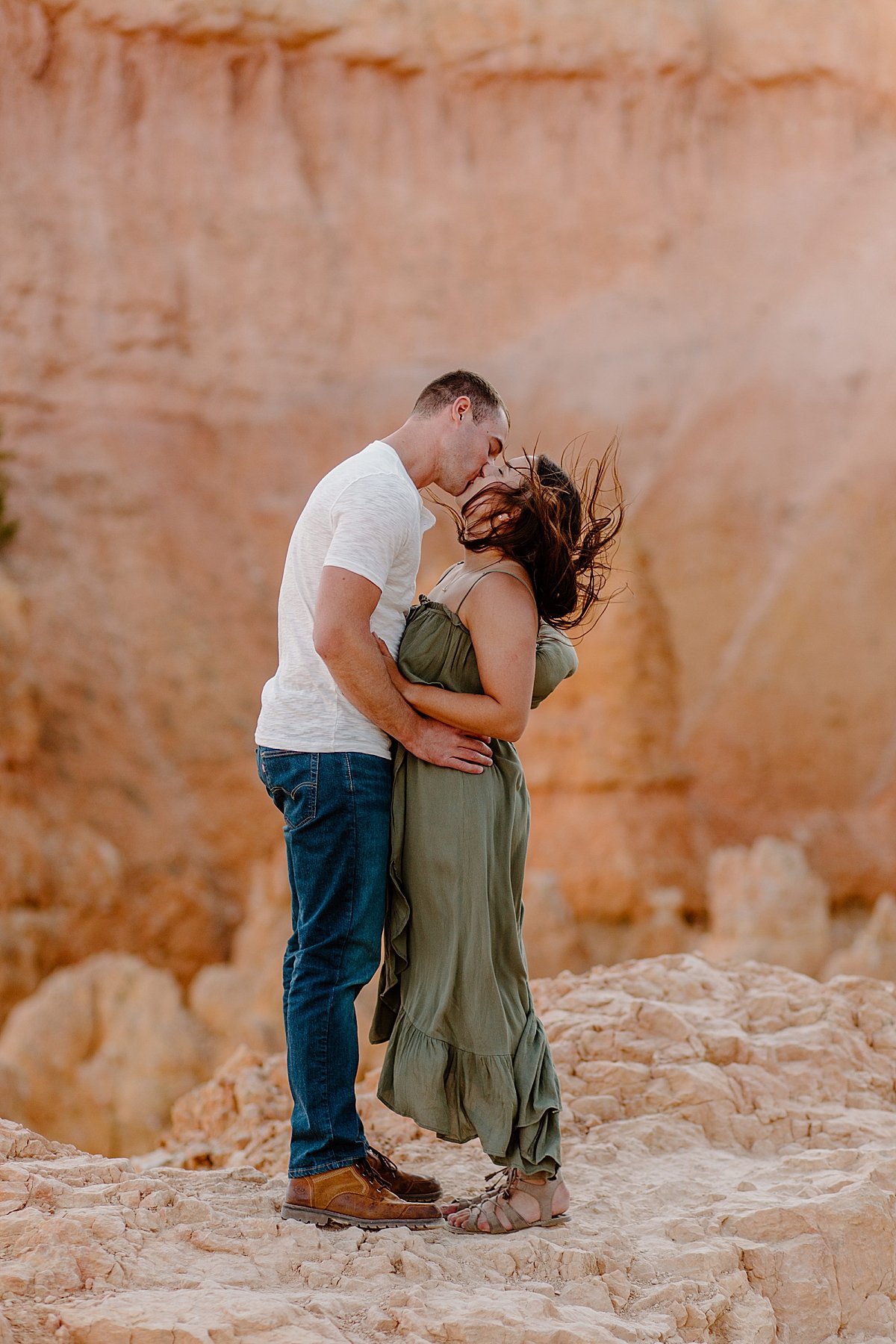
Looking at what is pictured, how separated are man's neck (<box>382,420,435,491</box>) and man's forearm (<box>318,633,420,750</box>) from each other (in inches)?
16.0

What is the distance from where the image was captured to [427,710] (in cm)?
263

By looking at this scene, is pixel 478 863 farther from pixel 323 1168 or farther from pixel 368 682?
pixel 323 1168

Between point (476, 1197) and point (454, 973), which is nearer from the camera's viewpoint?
point (454, 973)

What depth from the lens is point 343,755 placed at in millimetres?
2588

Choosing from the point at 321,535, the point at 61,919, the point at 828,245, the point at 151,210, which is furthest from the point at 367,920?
the point at 828,245

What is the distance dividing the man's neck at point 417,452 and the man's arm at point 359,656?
0.33 m

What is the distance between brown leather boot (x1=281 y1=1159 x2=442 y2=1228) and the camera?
2.60 meters

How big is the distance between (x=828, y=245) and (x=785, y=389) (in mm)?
2201

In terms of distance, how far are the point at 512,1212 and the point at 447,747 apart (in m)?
1.00

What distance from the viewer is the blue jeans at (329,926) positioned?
2568 millimetres

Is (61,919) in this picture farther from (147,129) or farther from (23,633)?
(147,129)

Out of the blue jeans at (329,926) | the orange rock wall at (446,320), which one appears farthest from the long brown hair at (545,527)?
the orange rock wall at (446,320)

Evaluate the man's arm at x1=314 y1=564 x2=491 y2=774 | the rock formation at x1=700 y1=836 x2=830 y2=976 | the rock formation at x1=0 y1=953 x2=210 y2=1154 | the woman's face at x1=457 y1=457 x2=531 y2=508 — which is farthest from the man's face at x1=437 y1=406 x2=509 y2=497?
the rock formation at x1=700 y1=836 x2=830 y2=976

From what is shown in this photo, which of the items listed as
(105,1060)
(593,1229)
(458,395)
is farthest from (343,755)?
(105,1060)
